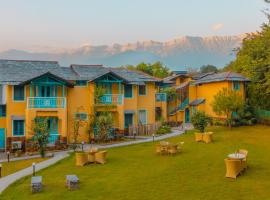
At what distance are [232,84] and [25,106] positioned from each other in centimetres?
2276

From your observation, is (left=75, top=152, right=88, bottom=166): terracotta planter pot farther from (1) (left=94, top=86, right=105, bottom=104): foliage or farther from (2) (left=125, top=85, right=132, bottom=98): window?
(2) (left=125, top=85, right=132, bottom=98): window

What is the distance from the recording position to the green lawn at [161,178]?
13523mm

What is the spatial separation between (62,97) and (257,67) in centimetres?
2156

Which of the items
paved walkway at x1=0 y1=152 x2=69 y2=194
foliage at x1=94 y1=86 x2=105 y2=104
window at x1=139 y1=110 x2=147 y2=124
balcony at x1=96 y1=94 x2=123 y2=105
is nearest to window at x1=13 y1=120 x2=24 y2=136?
paved walkway at x1=0 y1=152 x2=69 y2=194

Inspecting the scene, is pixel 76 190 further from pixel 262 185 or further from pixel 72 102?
pixel 72 102

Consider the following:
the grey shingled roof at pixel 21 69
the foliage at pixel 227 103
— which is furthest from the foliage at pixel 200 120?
the grey shingled roof at pixel 21 69

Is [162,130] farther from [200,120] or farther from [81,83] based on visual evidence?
[81,83]

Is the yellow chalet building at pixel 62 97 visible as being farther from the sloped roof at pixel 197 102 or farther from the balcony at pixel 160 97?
the sloped roof at pixel 197 102

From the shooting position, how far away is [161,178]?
15.9m

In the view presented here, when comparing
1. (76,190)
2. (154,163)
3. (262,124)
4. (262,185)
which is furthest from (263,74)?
(76,190)

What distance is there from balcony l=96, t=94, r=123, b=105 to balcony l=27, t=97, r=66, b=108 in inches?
149

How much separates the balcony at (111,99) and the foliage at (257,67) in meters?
15.3

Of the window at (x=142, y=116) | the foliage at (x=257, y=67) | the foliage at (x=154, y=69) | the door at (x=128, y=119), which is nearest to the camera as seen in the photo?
the door at (x=128, y=119)

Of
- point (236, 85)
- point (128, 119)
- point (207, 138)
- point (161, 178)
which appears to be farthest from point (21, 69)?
point (236, 85)
